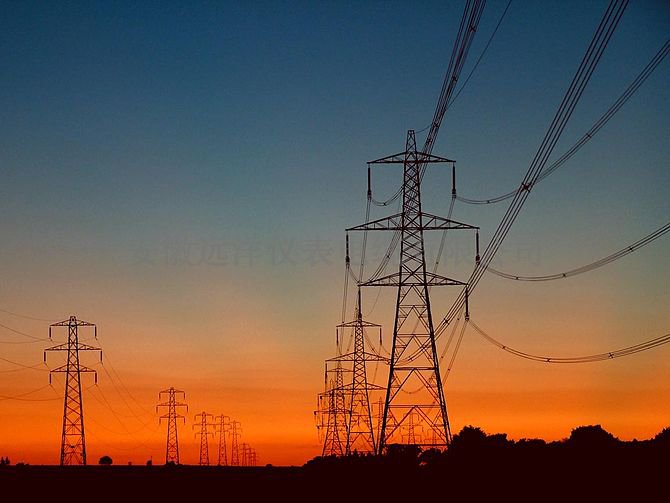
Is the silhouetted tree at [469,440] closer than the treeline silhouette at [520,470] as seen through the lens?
No

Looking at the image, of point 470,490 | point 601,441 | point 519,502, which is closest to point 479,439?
point 601,441

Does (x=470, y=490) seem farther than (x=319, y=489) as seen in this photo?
No

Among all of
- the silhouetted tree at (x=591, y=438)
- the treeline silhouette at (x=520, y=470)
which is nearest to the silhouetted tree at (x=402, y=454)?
the treeline silhouette at (x=520, y=470)

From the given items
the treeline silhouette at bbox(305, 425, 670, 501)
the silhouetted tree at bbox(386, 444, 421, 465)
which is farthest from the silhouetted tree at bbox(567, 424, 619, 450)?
the silhouetted tree at bbox(386, 444, 421, 465)

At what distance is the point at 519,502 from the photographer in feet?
233

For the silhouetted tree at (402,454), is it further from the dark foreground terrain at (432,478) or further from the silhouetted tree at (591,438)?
the silhouetted tree at (591,438)

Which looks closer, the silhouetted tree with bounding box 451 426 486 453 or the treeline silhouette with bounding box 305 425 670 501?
the treeline silhouette with bounding box 305 425 670 501

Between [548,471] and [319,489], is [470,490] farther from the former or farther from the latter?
[319,489]

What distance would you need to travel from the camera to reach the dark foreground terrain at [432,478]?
250ft

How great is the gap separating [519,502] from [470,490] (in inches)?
310

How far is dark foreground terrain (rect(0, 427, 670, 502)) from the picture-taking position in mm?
76188

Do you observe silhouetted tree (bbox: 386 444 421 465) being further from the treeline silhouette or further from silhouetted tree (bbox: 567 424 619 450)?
silhouetted tree (bbox: 567 424 619 450)

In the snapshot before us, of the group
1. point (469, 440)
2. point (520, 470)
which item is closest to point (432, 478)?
point (520, 470)

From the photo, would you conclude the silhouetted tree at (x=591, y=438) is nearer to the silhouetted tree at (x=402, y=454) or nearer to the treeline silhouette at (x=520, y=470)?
the treeline silhouette at (x=520, y=470)
